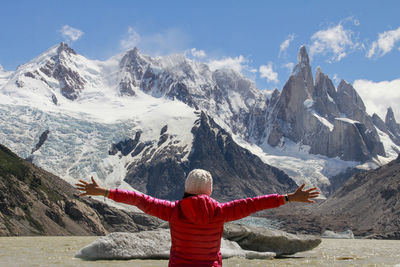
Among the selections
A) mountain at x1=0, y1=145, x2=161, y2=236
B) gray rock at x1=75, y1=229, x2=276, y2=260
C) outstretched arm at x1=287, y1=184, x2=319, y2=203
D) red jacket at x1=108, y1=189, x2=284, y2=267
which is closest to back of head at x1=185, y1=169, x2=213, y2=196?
red jacket at x1=108, y1=189, x2=284, y2=267

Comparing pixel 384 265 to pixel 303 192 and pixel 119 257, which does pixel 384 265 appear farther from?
pixel 303 192

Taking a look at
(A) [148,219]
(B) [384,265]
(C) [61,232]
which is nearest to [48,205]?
(C) [61,232]

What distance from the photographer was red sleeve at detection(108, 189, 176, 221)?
804 cm

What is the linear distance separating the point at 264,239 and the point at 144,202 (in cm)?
1951

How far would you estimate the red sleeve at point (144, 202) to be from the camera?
26.4ft

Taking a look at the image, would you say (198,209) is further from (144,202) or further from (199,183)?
(144,202)

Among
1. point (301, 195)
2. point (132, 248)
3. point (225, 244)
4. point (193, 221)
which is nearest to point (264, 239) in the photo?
point (225, 244)

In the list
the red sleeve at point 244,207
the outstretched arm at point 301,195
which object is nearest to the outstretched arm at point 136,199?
the red sleeve at point 244,207

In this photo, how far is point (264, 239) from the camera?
2639 cm

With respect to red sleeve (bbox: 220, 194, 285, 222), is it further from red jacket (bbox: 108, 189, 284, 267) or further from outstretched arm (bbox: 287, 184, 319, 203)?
outstretched arm (bbox: 287, 184, 319, 203)

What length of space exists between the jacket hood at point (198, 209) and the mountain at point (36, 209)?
94093mm

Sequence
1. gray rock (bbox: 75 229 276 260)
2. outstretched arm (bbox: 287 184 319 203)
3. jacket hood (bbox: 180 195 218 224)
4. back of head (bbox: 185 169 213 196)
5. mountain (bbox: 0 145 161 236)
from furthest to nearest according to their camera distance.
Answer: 1. mountain (bbox: 0 145 161 236)
2. gray rock (bbox: 75 229 276 260)
3. outstretched arm (bbox: 287 184 319 203)
4. back of head (bbox: 185 169 213 196)
5. jacket hood (bbox: 180 195 218 224)

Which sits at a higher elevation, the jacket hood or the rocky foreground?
the jacket hood

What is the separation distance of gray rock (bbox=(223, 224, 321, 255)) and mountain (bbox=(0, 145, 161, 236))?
7881cm
